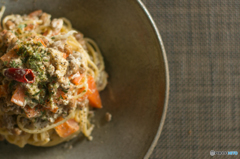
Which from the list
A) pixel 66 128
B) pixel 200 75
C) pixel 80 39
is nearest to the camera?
pixel 66 128

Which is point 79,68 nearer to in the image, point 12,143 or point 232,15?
point 12,143

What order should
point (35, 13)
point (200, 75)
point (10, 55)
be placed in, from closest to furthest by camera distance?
point (10, 55) < point (35, 13) < point (200, 75)

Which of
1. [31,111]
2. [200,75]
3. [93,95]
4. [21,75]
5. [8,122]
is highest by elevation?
[21,75]

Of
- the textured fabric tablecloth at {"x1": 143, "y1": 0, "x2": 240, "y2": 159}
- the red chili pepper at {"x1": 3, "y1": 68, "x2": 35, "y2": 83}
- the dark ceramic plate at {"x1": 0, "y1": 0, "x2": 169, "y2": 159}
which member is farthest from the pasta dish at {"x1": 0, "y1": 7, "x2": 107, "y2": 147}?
the textured fabric tablecloth at {"x1": 143, "y1": 0, "x2": 240, "y2": 159}

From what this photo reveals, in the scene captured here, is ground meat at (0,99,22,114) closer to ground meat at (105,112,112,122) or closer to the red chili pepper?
the red chili pepper

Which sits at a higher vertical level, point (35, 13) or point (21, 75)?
point (35, 13)

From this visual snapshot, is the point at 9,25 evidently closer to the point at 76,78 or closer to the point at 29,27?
the point at 29,27

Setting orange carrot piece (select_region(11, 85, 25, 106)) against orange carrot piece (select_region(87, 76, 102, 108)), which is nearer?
orange carrot piece (select_region(11, 85, 25, 106))

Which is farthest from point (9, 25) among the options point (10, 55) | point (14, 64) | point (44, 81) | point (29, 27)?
point (44, 81)
